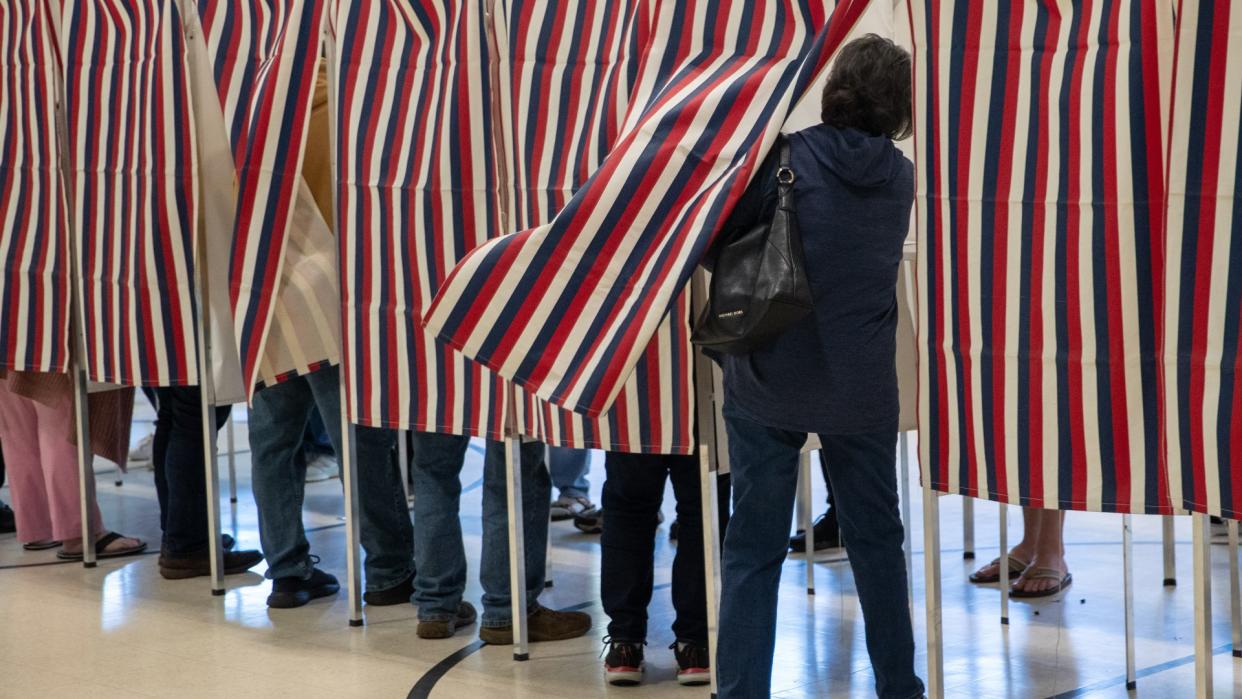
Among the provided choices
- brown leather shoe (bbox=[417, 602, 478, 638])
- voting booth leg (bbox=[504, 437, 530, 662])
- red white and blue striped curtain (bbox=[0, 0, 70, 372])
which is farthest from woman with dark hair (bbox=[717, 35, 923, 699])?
red white and blue striped curtain (bbox=[0, 0, 70, 372])

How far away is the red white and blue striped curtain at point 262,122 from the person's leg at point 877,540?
6.62 feet

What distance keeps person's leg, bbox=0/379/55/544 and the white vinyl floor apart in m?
0.24

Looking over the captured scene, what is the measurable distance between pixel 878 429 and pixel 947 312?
278mm

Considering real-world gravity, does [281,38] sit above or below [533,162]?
above

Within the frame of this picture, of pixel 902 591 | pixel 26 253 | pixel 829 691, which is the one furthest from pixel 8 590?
pixel 902 591

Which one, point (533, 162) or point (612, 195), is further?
point (533, 162)

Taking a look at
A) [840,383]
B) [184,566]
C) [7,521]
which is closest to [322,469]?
[7,521]

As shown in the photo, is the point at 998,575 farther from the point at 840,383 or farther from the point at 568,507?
the point at 840,383

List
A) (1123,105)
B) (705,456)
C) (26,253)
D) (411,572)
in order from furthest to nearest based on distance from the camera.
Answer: (26,253)
(411,572)
(705,456)
(1123,105)

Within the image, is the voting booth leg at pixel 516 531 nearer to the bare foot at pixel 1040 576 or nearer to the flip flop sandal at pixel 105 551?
the bare foot at pixel 1040 576

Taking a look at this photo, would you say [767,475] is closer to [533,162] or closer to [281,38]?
[533,162]

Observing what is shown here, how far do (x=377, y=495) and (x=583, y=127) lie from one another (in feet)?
4.82

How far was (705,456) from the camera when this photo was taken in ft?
11.3

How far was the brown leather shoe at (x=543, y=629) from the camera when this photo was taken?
405 cm
